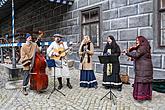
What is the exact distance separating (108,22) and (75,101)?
4.53 metres

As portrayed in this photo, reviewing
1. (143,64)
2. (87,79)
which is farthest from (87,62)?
(143,64)

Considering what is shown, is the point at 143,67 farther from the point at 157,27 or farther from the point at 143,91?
the point at 157,27

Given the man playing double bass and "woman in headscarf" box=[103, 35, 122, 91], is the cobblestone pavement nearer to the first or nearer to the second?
"woman in headscarf" box=[103, 35, 122, 91]

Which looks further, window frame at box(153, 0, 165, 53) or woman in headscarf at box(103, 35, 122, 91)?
window frame at box(153, 0, 165, 53)

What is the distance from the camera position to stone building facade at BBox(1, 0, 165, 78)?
762 centimetres

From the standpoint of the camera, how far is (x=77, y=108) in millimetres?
5328

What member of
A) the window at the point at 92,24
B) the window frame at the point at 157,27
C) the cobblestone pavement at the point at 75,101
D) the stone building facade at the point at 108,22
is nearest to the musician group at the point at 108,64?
the cobblestone pavement at the point at 75,101

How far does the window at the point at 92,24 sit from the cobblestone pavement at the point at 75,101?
3.52 m

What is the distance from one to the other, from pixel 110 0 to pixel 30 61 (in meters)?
4.30

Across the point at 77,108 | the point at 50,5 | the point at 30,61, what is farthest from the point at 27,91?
the point at 50,5

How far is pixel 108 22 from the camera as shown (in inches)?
376

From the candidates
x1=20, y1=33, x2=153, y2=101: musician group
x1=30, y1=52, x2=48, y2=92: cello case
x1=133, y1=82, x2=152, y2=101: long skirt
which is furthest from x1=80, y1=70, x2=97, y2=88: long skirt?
x1=133, y1=82, x2=152, y2=101: long skirt

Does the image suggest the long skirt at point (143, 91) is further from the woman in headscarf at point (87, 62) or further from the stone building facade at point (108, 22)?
the woman in headscarf at point (87, 62)

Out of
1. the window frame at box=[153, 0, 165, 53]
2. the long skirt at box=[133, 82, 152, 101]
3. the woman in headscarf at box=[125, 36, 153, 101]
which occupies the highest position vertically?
the window frame at box=[153, 0, 165, 53]
